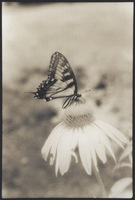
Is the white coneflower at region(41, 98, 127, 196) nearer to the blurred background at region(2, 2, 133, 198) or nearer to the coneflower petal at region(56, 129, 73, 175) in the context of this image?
the coneflower petal at region(56, 129, 73, 175)

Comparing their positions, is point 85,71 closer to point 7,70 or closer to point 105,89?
point 105,89

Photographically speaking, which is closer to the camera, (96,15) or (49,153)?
(49,153)

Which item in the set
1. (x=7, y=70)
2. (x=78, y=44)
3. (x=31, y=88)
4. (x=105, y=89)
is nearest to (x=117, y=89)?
(x=105, y=89)

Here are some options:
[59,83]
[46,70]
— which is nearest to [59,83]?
[59,83]

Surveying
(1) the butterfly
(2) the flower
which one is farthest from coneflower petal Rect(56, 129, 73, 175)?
(1) the butterfly

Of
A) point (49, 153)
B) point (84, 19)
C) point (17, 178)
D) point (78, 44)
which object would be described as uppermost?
point (84, 19)

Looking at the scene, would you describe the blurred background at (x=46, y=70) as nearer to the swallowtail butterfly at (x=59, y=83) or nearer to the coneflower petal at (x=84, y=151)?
the swallowtail butterfly at (x=59, y=83)

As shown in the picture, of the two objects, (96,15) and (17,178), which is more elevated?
(96,15)

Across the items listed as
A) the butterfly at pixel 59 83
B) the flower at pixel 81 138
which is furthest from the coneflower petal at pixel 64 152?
the butterfly at pixel 59 83
